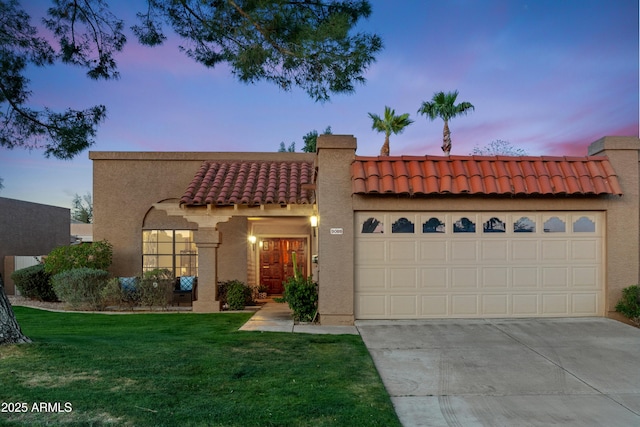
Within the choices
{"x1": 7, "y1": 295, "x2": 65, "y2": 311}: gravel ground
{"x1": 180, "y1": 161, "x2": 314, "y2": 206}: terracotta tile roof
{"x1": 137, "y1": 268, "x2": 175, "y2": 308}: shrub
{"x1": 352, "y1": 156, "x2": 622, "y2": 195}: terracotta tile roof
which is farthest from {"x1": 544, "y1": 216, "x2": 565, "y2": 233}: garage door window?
{"x1": 7, "y1": 295, "x2": 65, "y2": 311}: gravel ground

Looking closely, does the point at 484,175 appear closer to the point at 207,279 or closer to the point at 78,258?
the point at 207,279

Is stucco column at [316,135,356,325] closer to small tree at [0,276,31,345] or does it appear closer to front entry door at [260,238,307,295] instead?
small tree at [0,276,31,345]

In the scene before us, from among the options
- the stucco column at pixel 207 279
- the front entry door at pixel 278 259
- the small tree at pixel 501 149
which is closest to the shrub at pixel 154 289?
the stucco column at pixel 207 279

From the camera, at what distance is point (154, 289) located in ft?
41.0

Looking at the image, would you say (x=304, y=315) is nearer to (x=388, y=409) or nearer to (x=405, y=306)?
(x=405, y=306)

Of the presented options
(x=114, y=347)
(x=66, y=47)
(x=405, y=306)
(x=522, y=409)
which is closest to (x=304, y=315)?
(x=405, y=306)

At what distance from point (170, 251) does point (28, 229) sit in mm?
14342

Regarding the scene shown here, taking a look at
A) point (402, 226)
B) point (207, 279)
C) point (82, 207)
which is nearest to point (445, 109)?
point (402, 226)

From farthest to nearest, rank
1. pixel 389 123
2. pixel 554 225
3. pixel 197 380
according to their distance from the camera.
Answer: pixel 389 123, pixel 554 225, pixel 197 380

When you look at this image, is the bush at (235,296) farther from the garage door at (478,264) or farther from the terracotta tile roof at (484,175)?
the terracotta tile roof at (484,175)

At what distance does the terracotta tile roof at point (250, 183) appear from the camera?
11.7m

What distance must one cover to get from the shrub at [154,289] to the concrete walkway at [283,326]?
2.91 meters

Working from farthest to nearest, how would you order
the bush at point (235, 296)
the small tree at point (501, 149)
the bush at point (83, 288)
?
the small tree at point (501, 149), the bush at point (83, 288), the bush at point (235, 296)

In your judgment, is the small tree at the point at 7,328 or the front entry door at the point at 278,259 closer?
the small tree at the point at 7,328
